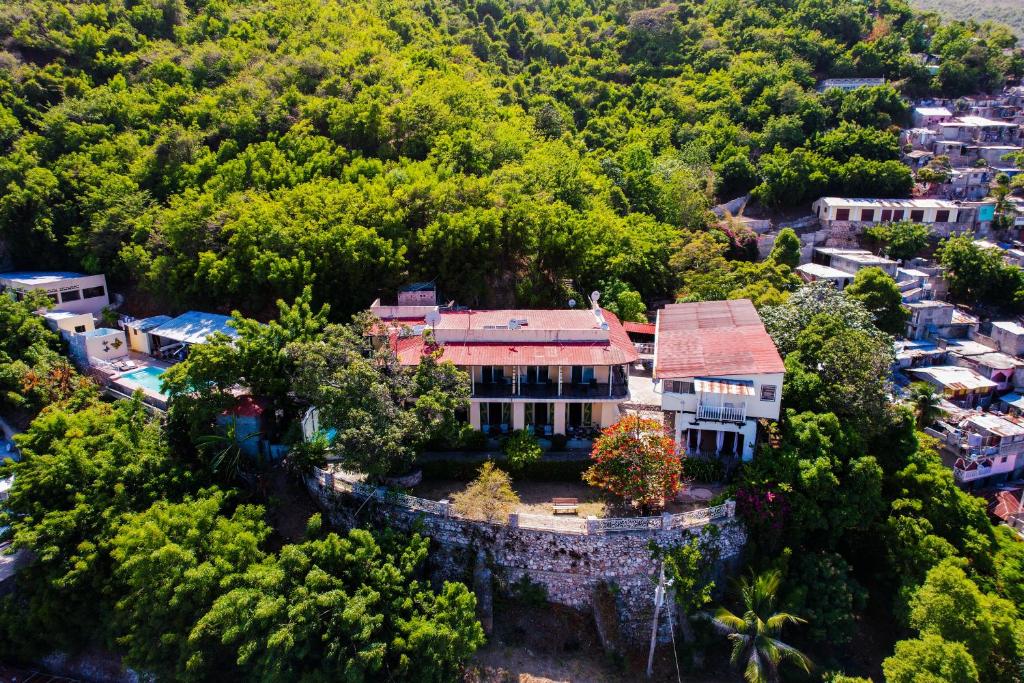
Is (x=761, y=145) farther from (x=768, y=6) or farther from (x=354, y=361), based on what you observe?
(x=354, y=361)

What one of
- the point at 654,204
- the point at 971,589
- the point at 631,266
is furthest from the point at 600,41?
the point at 971,589

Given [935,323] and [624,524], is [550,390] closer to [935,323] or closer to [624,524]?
[624,524]

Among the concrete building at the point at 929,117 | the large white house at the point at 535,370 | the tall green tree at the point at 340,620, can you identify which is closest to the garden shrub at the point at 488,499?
the tall green tree at the point at 340,620

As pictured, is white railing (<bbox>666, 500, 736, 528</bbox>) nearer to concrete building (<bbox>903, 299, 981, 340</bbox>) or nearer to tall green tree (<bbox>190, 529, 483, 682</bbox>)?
tall green tree (<bbox>190, 529, 483, 682</bbox>)

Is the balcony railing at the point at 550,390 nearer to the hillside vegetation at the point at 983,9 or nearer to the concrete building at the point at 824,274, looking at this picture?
the concrete building at the point at 824,274

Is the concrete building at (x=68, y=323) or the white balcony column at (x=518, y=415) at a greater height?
the concrete building at (x=68, y=323)

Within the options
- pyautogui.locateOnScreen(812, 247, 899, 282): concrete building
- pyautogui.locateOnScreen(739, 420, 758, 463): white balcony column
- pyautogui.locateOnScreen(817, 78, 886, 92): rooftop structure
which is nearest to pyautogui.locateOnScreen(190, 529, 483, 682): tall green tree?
pyautogui.locateOnScreen(739, 420, 758, 463): white balcony column
